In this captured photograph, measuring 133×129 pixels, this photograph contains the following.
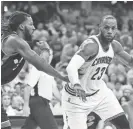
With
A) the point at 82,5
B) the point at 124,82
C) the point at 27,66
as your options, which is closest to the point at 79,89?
the point at 124,82

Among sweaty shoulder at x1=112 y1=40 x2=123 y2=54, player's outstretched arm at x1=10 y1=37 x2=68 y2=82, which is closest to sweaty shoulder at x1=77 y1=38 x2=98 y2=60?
sweaty shoulder at x1=112 y1=40 x2=123 y2=54

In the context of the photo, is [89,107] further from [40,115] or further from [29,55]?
[29,55]

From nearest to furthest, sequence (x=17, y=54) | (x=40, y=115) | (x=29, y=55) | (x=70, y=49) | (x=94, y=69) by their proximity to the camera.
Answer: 1. (x=29, y=55)
2. (x=17, y=54)
3. (x=94, y=69)
4. (x=40, y=115)
5. (x=70, y=49)

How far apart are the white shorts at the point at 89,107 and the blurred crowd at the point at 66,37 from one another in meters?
2.68

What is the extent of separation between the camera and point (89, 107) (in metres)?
5.88

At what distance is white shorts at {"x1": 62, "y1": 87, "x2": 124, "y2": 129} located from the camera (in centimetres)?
584

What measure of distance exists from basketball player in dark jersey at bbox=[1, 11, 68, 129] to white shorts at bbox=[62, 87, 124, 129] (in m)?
0.94

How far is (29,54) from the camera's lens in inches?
192

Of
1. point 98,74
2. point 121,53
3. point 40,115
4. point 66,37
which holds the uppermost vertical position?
point 66,37

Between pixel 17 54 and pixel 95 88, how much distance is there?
1.33 metres

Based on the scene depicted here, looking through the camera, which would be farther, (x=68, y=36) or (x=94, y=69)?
(x=68, y=36)

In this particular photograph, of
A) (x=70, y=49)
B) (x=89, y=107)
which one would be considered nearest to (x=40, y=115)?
(x=89, y=107)

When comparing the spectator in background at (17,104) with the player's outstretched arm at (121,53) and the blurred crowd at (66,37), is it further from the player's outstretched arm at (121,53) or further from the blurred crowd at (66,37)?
the player's outstretched arm at (121,53)

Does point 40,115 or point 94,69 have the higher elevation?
point 94,69
